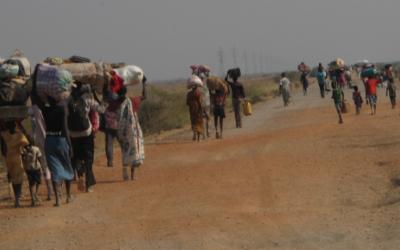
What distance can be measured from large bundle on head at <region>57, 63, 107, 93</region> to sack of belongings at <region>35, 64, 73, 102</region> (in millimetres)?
1339

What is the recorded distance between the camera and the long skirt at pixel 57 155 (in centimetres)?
1174

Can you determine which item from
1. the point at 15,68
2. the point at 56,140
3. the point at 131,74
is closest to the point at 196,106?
the point at 131,74

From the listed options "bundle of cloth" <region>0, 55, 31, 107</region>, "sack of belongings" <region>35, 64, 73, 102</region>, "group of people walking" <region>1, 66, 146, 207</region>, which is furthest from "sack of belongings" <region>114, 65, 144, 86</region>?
"sack of belongings" <region>35, 64, 73, 102</region>

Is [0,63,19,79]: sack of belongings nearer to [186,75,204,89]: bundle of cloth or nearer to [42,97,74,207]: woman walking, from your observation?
[42,97,74,207]: woman walking

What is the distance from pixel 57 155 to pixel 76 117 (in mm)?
1175

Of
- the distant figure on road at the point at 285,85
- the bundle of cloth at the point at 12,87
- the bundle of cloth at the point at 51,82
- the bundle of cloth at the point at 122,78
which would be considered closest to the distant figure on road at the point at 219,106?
the bundle of cloth at the point at 122,78

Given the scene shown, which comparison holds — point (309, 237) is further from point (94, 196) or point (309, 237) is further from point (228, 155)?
point (228, 155)

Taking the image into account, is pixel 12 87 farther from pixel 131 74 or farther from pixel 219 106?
pixel 219 106

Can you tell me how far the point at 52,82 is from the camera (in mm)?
11430

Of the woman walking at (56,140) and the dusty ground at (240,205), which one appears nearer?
the dusty ground at (240,205)

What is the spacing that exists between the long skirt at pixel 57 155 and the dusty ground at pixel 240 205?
532mm

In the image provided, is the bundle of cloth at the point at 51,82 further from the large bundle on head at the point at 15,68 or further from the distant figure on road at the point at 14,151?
the distant figure on road at the point at 14,151

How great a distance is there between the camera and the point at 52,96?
11.6m

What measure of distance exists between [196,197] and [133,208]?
113 cm
